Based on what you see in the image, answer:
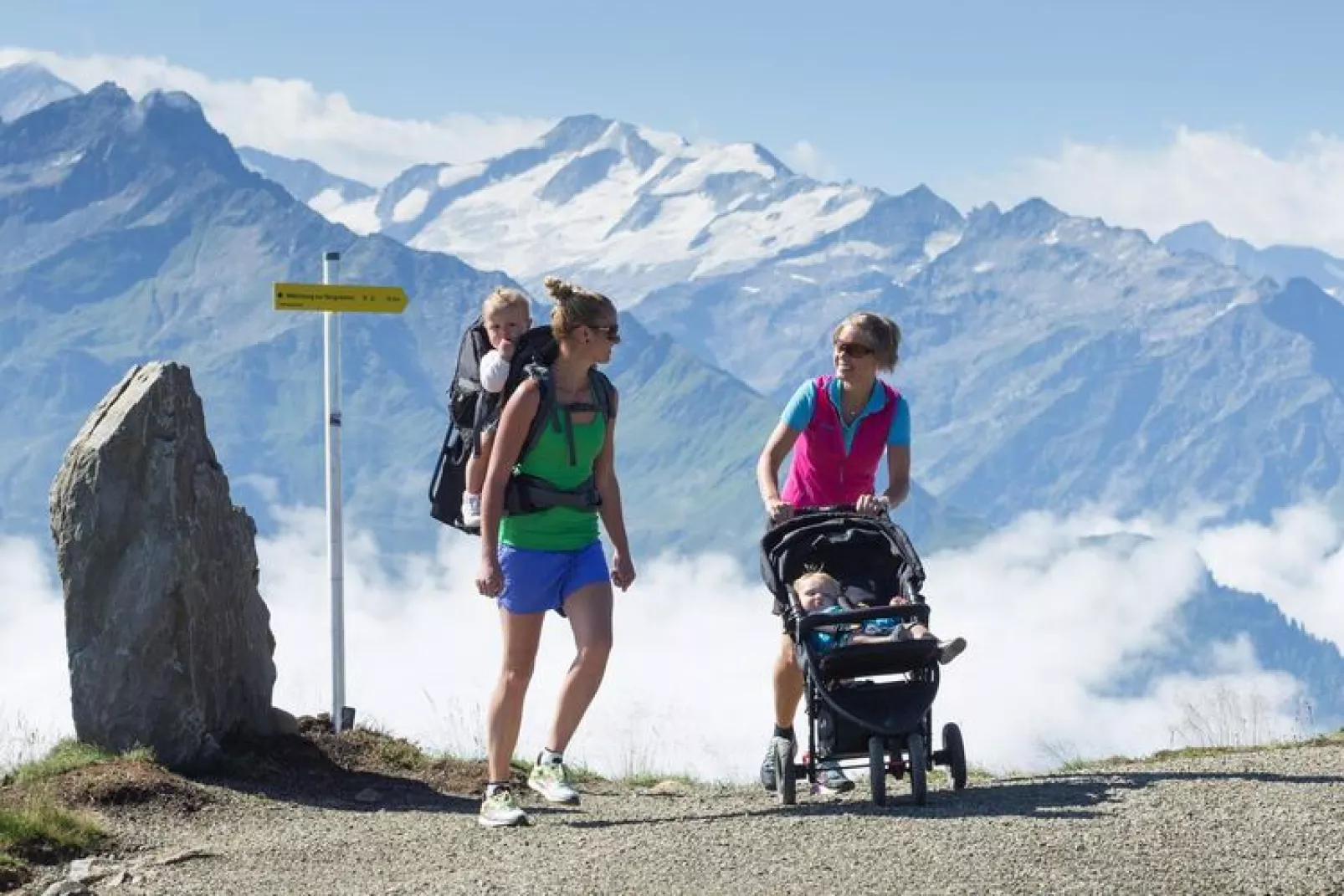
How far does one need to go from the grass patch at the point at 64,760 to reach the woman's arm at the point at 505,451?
320 centimetres

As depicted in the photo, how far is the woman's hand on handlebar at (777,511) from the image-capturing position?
30.0 ft

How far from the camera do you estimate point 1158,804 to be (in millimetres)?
8375

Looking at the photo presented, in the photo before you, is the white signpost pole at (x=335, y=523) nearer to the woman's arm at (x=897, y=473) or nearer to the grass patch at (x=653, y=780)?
the grass patch at (x=653, y=780)

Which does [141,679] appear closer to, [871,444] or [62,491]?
[62,491]

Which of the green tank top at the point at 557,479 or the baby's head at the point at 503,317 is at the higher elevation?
the baby's head at the point at 503,317

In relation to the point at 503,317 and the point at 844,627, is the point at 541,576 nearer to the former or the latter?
the point at 844,627

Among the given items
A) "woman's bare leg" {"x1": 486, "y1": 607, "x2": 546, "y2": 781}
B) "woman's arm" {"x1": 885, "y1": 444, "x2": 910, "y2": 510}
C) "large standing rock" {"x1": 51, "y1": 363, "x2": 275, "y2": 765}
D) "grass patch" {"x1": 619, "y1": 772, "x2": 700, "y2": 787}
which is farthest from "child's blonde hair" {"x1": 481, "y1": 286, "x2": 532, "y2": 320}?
"grass patch" {"x1": 619, "y1": 772, "x2": 700, "y2": 787}

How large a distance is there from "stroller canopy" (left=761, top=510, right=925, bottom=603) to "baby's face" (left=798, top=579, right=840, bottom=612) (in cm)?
11

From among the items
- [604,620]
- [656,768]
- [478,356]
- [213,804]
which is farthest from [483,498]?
[656,768]

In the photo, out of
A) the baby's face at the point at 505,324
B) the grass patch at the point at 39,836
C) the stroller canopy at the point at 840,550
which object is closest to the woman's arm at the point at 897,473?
the stroller canopy at the point at 840,550

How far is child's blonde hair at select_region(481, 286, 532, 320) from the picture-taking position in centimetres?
963

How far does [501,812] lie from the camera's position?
8805 millimetres

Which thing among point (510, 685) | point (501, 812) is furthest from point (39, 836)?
point (510, 685)

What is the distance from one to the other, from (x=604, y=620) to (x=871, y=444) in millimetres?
1664
